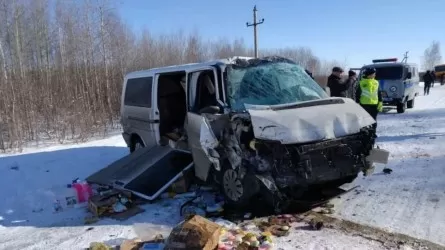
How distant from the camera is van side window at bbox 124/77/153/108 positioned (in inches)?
291

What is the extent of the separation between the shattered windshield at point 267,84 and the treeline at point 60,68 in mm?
9344

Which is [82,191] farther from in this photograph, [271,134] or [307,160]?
[307,160]

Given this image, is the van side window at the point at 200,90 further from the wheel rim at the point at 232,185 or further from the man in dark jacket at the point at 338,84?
the man in dark jacket at the point at 338,84

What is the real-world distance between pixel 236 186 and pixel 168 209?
1166 mm

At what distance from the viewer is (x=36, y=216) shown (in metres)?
5.56

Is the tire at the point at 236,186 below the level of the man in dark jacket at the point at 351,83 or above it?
below

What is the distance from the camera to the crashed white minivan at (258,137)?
14.4 ft

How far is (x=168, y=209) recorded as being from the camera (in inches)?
211

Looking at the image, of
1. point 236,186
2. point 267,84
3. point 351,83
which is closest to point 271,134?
point 236,186

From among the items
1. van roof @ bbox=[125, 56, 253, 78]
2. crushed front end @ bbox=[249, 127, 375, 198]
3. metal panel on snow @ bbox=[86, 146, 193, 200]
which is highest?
van roof @ bbox=[125, 56, 253, 78]

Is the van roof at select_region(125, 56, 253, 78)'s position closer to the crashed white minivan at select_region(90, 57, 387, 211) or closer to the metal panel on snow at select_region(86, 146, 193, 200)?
the crashed white minivan at select_region(90, 57, 387, 211)

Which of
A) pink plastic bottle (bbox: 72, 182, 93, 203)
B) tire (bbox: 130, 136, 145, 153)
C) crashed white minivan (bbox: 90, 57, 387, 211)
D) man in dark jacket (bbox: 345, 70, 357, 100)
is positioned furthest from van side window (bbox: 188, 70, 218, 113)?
man in dark jacket (bbox: 345, 70, 357, 100)

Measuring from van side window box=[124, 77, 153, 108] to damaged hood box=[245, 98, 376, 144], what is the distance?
9.89ft

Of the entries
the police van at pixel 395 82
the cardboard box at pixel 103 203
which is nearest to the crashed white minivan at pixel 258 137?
the cardboard box at pixel 103 203
